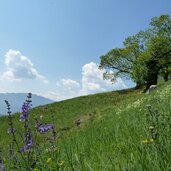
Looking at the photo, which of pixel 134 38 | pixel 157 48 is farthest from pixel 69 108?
pixel 134 38

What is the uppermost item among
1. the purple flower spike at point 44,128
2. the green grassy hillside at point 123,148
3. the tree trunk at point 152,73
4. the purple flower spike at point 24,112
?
the tree trunk at point 152,73

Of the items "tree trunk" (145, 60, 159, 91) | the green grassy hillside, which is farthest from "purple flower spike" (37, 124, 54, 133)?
"tree trunk" (145, 60, 159, 91)

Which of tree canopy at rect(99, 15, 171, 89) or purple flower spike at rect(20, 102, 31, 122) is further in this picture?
tree canopy at rect(99, 15, 171, 89)

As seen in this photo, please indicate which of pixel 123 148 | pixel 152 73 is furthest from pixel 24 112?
pixel 152 73

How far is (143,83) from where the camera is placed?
187 ft

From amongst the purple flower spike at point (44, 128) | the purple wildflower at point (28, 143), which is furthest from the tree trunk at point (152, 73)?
the purple wildflower at point (28, 143)

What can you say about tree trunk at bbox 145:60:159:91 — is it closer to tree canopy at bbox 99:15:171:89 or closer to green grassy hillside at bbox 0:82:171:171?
tree canopy at bbox 99:15:171:89

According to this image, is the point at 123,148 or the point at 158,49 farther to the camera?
the point at 158,49

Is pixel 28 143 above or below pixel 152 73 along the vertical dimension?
below

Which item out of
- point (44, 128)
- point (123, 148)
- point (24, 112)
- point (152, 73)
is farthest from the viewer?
point (152, 73)

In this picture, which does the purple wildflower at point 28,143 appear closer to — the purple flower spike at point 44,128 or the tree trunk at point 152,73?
the purple flower spike at point 44,128

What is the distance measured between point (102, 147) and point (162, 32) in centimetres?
6248

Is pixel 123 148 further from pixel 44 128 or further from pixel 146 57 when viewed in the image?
pixel 146 57

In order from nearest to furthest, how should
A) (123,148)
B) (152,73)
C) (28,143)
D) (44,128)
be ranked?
1. (123,148)
2. (28,143)
3. (44,128)
4. (152,73)
